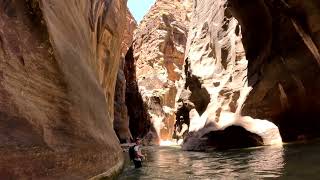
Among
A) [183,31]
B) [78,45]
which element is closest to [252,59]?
[78,45]

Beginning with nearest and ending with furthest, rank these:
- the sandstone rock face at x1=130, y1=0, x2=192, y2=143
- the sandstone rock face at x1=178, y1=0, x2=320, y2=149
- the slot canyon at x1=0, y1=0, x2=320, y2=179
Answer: the slot canyon at x1=0, y1=0, x2=320, y2=179
the sandstone rock face at x1=178, y1=0, x2=320, y2=149
the sandstone rock face at x1=130, y1=0, x2=192, y2=143

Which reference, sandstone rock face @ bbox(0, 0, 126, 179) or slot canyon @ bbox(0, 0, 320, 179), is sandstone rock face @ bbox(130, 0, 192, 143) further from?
sandstone rock face @ bbox(0, 0, 126, 179)

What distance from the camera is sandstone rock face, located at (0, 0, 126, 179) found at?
480 cm

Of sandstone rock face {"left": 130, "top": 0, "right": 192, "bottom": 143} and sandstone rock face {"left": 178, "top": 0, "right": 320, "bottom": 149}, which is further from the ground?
sandstone rock face {"left": 130, "top": 0, "right": 192, "bottom": 143}

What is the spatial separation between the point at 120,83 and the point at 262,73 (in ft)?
69.4

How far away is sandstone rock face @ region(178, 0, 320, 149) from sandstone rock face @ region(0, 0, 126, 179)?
43.9 feet

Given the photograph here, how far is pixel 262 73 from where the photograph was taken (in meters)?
22.1

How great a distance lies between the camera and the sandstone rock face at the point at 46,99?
15.7 feet

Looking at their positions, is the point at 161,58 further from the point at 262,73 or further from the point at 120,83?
the point at 262,73

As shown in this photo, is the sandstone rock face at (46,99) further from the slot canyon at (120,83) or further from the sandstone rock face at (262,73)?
the sandstone rock face at (262,73)

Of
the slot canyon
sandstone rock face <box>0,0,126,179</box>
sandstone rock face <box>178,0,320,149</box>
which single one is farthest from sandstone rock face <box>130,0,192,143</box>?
sandstone rock face <box>0,0,126,179</box>

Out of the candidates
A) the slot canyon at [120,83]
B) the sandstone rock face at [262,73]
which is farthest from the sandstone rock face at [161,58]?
the sandstone rock face at [262,73]

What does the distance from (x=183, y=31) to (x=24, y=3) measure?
7002 centimetres

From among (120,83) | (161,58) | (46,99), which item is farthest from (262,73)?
(161,58)
